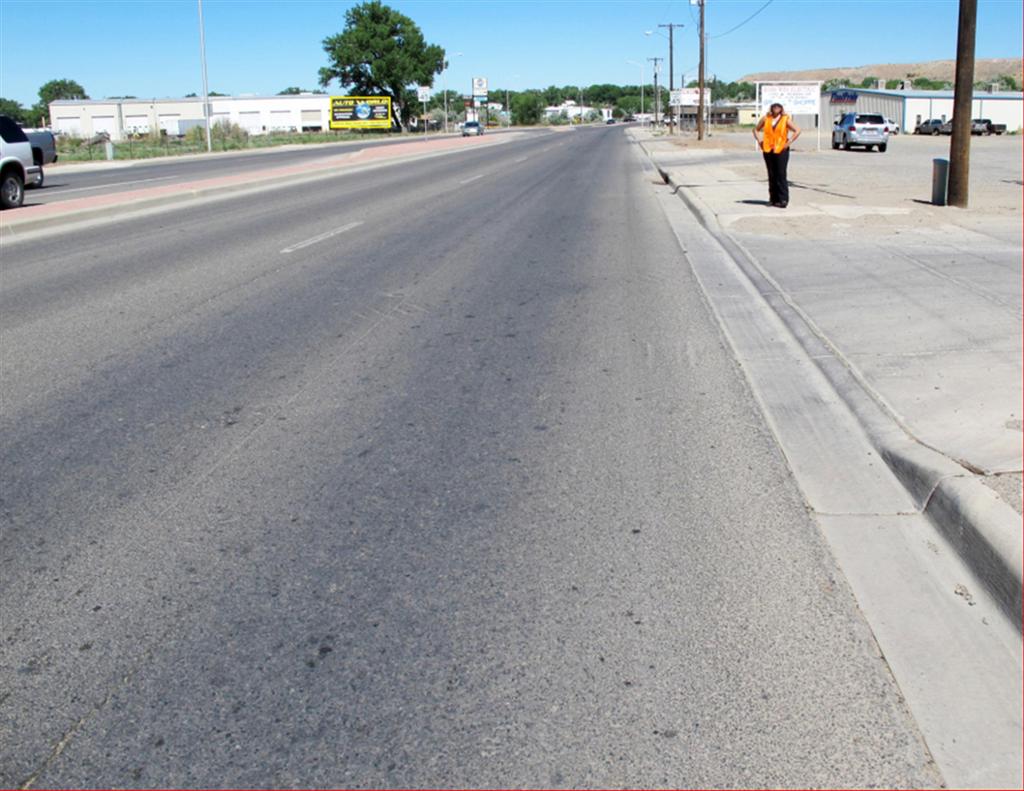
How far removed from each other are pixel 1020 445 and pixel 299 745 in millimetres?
4130

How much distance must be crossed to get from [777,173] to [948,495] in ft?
49.7

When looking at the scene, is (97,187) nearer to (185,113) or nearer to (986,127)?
(986,127)

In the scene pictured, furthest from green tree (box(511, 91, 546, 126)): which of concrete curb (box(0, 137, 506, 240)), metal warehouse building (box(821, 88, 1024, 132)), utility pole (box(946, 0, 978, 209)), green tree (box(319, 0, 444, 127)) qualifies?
utility pole (box(946, 0, 978, 209))

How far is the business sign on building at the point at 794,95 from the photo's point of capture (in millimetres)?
50531

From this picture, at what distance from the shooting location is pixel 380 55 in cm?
13300

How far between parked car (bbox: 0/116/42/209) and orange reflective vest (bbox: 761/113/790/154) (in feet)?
47.7

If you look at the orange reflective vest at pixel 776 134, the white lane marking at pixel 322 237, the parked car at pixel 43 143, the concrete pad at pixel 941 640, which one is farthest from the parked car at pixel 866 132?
the concrete pad at pixel 941 640

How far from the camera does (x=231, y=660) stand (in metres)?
3.80

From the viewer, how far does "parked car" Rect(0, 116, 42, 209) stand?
69.5ft

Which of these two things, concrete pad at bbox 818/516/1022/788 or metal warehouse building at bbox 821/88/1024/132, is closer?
concrete pad at bbox 818/516/1022/788

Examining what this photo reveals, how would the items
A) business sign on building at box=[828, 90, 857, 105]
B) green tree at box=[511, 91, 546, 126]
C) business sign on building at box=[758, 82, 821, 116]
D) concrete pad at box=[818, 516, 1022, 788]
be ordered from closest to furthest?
concrete pad at box=[818, 516, 1022, 788], business sign on building at box=[758, 82, 821, 116], business sign on building at box=[828, 90, 857, 105], green tree at box=[511, 91, 546, 126]

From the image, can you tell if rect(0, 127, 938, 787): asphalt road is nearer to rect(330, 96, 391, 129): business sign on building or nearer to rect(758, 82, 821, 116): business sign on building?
rect(758, 82, 821, 116): business sign on building

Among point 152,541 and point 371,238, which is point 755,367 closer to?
point 152,541

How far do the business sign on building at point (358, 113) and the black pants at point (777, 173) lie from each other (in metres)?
108
